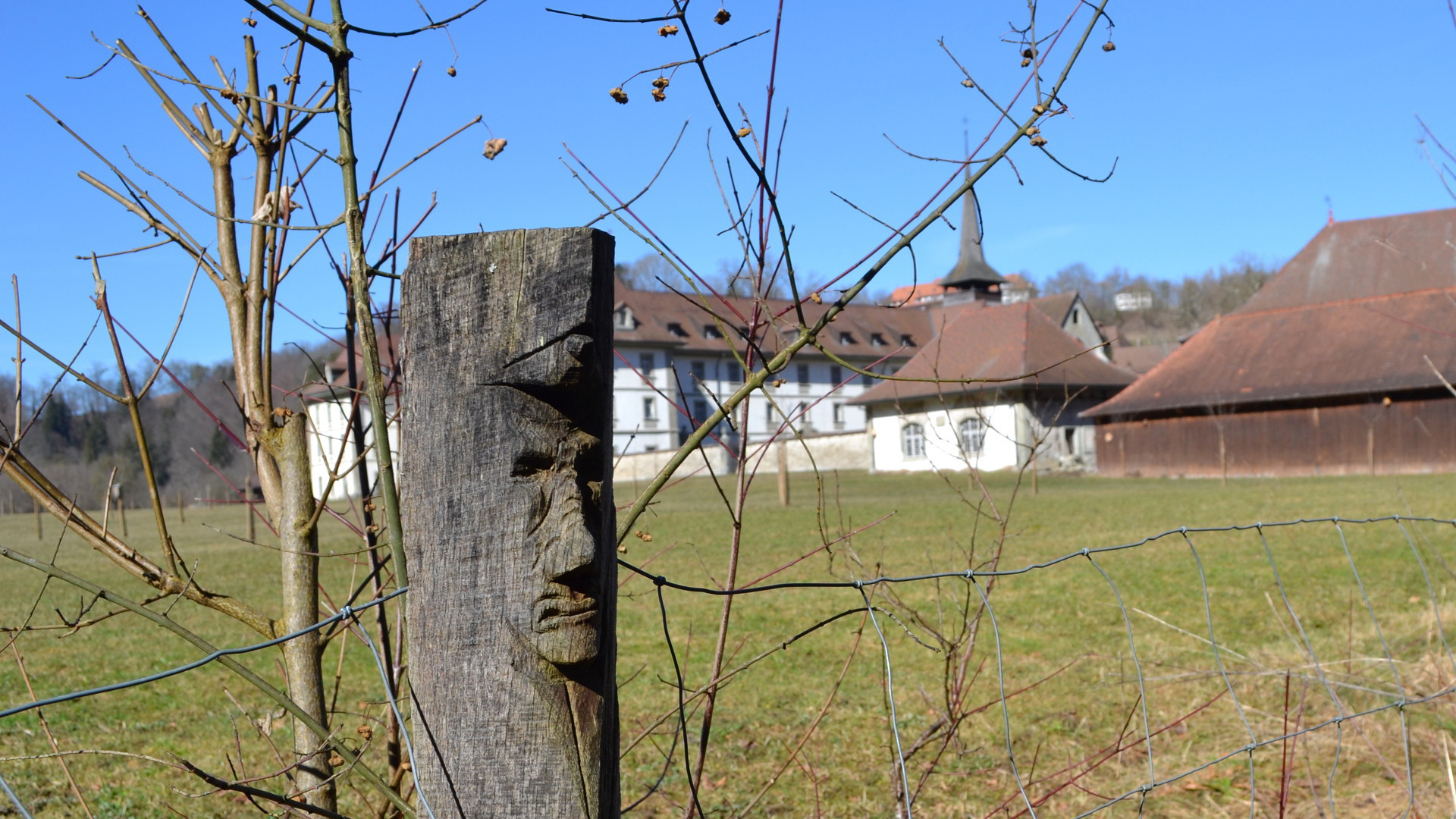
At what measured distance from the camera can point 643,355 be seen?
50000 millimetres

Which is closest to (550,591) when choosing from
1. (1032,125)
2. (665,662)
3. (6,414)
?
(1032,125)

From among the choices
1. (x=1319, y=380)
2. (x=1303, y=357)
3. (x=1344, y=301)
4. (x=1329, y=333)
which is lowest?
(x=1319, y=380)

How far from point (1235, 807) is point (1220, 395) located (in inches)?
1109

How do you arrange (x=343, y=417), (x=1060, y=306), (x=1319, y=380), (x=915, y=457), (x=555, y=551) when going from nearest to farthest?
(x=555, y=551) < (x=343, y=417) < (x=1319, y=380) < (x=915, y=457) < (x=1060, y=306)

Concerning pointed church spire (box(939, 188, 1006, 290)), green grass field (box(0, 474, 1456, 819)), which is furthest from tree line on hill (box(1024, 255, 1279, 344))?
green grass field (box(0, 474, 1456, 819))

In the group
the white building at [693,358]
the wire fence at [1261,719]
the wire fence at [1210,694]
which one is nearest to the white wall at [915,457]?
the white building at [693,358]

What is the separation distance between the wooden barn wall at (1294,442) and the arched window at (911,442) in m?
8.16

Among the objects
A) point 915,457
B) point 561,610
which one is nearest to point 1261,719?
point 561,610

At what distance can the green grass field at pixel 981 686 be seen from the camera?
14.5ft

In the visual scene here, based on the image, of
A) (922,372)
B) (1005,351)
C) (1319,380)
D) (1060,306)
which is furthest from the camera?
(1060,306)

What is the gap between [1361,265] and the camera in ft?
101

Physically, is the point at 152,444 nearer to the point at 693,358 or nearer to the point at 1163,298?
the point at 693,358

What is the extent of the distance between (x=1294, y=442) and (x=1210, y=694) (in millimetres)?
26059

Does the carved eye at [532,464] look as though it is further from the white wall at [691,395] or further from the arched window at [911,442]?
the white wall at [691,395]
